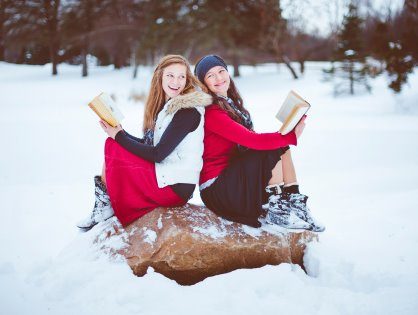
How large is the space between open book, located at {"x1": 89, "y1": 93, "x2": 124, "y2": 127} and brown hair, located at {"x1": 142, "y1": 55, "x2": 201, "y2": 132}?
0.99 ft

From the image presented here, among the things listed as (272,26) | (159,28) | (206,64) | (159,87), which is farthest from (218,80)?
(159,28)

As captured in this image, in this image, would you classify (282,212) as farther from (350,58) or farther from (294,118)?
(350,58)

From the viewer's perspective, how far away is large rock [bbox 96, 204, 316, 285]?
92.2 inches

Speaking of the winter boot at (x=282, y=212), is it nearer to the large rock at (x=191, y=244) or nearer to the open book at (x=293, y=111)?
the large rock at (x=191, y=244)

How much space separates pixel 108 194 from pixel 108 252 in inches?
16.4

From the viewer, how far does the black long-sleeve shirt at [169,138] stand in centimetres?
230

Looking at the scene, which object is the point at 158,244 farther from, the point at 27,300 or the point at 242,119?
the point at 242,119

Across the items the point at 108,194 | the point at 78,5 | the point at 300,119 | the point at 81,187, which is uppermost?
the point at 78,5

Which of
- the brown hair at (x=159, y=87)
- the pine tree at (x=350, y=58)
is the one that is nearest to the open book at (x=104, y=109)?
the brown hair at (x=159, y=87)

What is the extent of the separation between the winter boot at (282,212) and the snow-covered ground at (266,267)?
0.96 feet

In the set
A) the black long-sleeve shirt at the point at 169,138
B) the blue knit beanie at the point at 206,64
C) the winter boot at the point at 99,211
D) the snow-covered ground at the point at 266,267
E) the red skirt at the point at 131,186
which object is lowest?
the snow-covered ground at the point at 266,267

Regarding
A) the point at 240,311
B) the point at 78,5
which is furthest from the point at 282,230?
the point at 78,5

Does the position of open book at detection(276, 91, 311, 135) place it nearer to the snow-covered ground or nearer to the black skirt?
the black skirt

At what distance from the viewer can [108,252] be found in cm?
243
